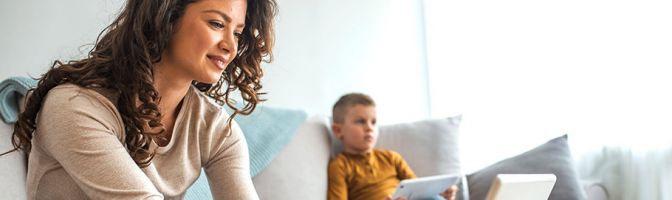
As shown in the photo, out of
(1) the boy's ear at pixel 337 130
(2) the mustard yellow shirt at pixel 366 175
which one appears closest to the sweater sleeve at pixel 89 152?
(2) the mustard yellow shirt at pixel 366 175

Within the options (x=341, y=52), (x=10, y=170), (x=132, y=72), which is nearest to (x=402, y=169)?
(x=341, y=52)

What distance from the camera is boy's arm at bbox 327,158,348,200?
2934 millimetres

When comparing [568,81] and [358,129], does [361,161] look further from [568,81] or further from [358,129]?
[568,81]

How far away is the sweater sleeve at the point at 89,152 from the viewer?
52.5 inches

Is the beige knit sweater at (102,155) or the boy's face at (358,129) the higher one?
the beige knit sweater at (102,155)

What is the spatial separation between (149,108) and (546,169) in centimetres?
177

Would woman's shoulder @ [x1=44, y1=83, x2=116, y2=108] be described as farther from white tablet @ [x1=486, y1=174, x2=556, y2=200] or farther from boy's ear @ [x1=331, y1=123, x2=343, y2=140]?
boy's ear @ [x1=331, y1=123, x2=343, y2=140]

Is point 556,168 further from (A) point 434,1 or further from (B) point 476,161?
(A) point 434,1

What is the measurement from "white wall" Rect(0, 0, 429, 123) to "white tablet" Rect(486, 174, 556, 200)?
1.76m

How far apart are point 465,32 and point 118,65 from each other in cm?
239

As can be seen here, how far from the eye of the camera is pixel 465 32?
3.63 m

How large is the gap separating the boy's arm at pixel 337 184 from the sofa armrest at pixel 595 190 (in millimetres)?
836

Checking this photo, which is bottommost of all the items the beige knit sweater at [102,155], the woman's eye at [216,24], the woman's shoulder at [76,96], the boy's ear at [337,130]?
the boy's ear at [337,130]

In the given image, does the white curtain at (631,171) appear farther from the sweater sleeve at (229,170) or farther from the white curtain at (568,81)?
the sweater sleeve at (229,170)
